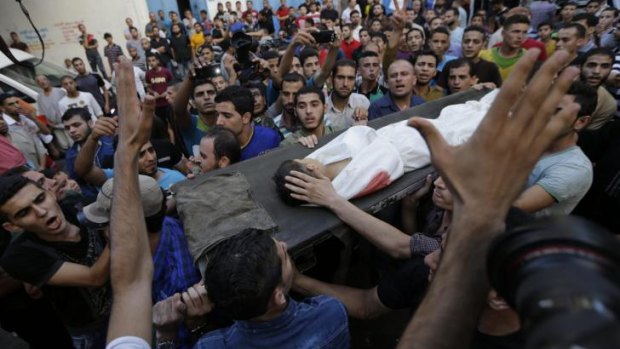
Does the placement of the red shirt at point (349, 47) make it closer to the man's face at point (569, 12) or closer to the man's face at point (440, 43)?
the man's face at point (440, 43)

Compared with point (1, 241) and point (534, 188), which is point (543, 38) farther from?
point (1, 241)

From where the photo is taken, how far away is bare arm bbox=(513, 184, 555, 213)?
186 cm

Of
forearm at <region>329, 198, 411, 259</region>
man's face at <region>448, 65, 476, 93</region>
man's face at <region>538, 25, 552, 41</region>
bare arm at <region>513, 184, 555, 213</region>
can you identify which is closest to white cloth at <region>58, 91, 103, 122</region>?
forearm at <region>329, 198, 411, 259</region>

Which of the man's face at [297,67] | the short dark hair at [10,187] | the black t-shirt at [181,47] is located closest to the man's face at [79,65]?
the black t-shirt at [181,47]

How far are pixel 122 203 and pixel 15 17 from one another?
12642 mm

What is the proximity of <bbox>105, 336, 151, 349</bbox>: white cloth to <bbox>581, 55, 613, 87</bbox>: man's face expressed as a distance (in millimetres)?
3864

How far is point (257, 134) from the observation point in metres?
3.09

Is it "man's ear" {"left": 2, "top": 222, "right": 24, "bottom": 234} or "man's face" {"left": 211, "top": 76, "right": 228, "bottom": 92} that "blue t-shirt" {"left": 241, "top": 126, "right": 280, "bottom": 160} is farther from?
"man's ear" {"left": 2, "top": 222, "right": 24, "bottom": 234}

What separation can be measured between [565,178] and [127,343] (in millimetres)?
2168

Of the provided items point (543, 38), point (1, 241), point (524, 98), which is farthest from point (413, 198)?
point (543, 38)

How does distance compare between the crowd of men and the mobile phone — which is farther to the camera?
the mobile phone

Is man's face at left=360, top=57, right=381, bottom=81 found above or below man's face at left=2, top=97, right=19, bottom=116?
above

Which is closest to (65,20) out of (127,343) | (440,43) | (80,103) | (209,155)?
(80,103)

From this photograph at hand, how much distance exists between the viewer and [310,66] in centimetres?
456
